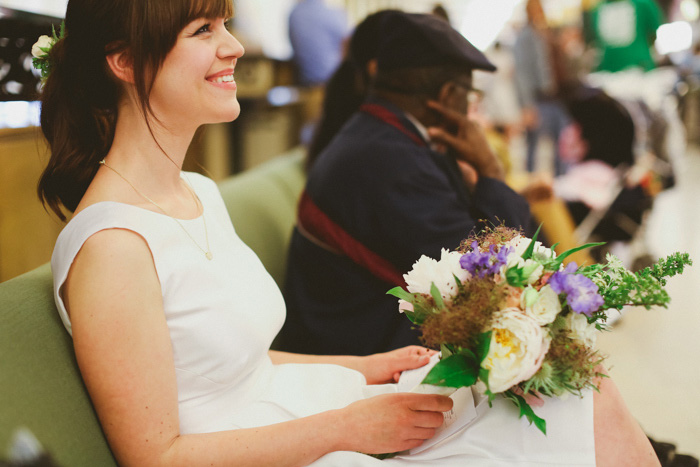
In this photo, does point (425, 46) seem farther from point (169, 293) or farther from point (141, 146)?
point (169, 293)

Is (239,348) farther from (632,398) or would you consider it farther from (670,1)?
(670,1)

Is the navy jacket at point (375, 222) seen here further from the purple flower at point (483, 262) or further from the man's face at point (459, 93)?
the purple flower at point (483, 262)

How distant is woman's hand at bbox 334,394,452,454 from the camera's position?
110cm

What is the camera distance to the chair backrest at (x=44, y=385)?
0.95m

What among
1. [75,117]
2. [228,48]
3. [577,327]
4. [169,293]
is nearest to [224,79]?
[228,48]

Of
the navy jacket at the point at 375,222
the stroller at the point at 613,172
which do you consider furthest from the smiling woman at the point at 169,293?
the stroller at the point at 613,172

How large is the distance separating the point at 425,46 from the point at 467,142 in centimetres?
35

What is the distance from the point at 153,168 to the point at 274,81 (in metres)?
4.33

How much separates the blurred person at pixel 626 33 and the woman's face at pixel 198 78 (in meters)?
6.25

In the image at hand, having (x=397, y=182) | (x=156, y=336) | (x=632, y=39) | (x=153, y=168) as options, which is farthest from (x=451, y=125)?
(x=632, y=39)

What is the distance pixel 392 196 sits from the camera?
179 centimetres

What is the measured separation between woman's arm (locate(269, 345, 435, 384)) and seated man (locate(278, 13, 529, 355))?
1.07 feet

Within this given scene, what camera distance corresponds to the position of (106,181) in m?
1.15

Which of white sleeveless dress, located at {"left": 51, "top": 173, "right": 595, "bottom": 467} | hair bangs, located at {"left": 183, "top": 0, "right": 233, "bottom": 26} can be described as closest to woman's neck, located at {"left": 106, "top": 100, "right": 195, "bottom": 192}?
white sleeveless dress, located at {"left": 51, "top": 173, "right": 595, "bottom": 467}
